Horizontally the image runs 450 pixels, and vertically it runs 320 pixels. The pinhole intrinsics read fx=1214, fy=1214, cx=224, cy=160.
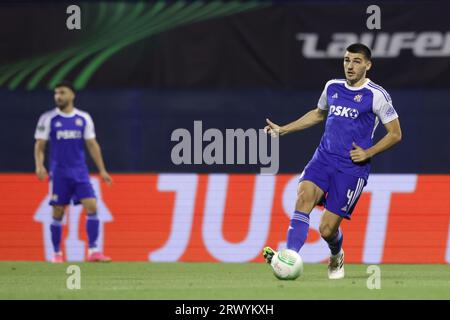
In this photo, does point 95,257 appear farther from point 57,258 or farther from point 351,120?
→ point 351,120

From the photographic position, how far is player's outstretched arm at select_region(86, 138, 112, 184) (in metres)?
13.2

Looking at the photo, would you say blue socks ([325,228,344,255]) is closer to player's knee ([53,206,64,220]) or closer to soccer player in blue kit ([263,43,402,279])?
soccer player in blue kit ([263,43,402,279])

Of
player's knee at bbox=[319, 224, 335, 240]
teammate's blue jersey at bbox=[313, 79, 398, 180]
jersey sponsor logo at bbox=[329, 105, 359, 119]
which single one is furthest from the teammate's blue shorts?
jersey sponsor logo at bbox=[329, 105, 359, 119]

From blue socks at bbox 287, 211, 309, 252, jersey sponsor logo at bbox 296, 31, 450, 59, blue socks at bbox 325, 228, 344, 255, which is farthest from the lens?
jersey sponsor logo at bbox 296, 31, 450, 59

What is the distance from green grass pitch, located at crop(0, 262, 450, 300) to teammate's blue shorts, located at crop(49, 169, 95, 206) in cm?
82

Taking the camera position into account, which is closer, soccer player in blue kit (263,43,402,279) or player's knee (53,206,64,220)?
soccer player in blue kit (263,43,402,279)

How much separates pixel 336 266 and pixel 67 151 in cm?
427

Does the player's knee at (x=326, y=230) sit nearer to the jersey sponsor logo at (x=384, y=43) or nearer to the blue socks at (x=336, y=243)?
the blue socks at (x=336, y=243)

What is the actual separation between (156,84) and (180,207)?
1.75 m

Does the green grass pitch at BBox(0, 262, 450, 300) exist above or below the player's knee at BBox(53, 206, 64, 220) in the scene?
below

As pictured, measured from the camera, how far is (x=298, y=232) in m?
9.48

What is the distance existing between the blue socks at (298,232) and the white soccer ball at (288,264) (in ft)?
0.56

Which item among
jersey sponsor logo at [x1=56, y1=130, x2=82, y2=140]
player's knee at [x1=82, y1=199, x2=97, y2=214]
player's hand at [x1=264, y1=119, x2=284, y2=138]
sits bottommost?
player's knee at [x1=82, y1=199, x2=97, y2=214]

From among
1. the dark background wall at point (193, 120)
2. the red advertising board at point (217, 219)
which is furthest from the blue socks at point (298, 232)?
the dark background wall at point (193, 120)
